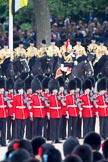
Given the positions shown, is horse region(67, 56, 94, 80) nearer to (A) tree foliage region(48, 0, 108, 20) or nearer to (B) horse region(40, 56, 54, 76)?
(B) horse region(40, 56, 54, 76)

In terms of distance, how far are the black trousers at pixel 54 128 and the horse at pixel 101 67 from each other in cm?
795

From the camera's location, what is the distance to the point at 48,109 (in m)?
27.7

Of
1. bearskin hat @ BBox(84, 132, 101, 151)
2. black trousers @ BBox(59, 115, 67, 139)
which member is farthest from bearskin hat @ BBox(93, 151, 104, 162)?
black trousers @ BBox(59, 115, 67, 139)

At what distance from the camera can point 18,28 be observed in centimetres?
4681

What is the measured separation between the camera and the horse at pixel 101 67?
36.0 metres

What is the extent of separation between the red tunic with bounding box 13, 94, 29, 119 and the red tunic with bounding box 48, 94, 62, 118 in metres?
0.52

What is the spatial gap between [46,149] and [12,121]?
866 cm

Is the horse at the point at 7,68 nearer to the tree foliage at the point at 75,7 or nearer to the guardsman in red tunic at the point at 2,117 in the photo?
the guardsman in red tunic at the point at 2,117

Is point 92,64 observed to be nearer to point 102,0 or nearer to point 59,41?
point 59,41

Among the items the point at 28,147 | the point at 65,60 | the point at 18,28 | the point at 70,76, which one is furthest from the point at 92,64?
the point at 28,147

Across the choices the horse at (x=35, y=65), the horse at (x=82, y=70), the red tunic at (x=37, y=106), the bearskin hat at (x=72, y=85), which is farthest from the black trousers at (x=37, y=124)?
the horse at (x=35, y=65)

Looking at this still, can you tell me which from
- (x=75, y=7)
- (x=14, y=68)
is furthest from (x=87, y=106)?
(x=75, y=7)

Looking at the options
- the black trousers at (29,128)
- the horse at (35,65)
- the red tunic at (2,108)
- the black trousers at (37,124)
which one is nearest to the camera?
the red tunic at (2,108)

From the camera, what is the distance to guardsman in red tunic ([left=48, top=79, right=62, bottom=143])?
27.5 metres
